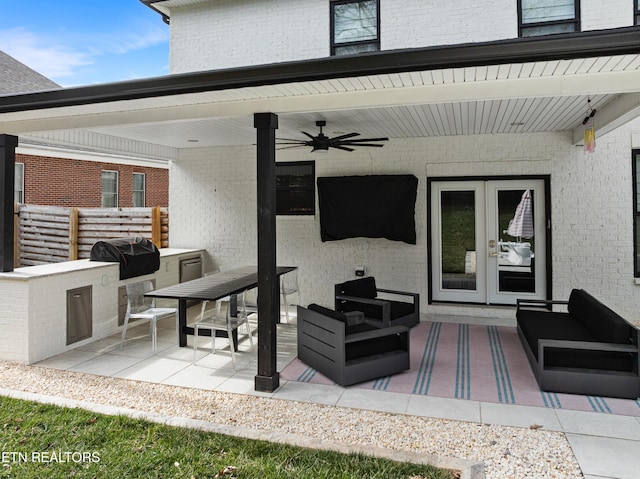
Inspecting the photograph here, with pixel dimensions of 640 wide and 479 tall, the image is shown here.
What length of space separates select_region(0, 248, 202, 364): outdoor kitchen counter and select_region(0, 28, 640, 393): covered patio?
1.77 feet

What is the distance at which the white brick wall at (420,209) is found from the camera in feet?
21.5

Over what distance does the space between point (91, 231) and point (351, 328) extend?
6.34 metres

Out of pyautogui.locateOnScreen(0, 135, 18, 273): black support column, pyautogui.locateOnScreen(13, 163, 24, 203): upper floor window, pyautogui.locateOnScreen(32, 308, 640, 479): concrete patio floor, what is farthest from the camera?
pyautogui.locateOnScreen(13, 163, 24, 203): upper floor window

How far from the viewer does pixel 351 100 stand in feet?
12.9

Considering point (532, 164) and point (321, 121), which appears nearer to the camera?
point (321, 121)

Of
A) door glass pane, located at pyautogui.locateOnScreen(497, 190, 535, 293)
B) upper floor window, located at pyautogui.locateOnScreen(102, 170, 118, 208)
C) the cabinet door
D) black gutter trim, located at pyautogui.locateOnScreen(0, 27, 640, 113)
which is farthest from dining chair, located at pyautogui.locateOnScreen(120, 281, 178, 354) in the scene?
upper floor window, located at pyautogui.locateOnScreen(102, 170, 118, 208)

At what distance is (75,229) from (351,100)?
23.5 ft

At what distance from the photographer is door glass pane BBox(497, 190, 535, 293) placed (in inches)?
277

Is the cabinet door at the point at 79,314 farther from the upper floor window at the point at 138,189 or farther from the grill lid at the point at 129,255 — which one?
the upper floor window at the point at 138,189

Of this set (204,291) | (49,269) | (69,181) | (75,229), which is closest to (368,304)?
(204,291)

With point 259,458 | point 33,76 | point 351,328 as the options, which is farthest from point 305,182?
point 33,76

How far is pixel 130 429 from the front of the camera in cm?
334

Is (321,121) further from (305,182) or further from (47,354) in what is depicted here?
(47,354)

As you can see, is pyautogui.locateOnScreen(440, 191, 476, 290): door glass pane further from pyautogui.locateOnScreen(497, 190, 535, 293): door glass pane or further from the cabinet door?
the cabinet door
